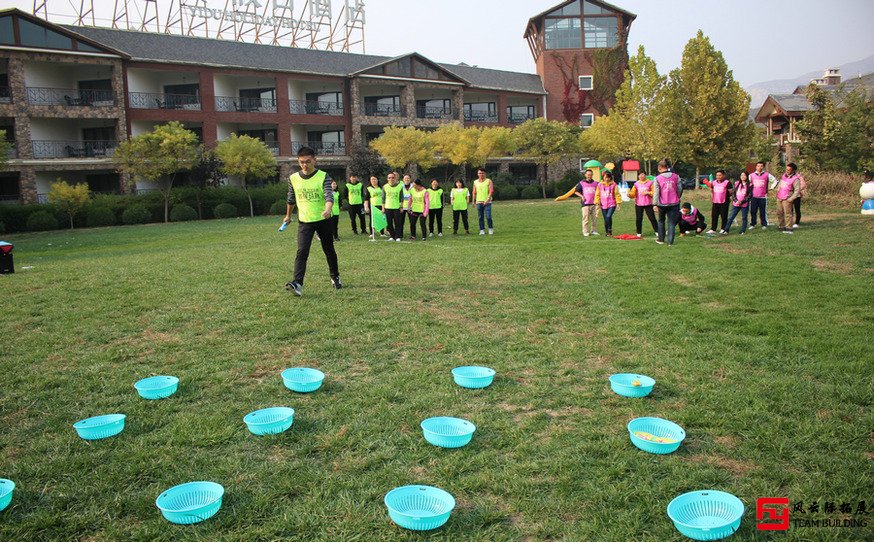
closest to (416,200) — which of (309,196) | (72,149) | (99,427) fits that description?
(309,196)

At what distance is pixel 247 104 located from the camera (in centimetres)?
4578

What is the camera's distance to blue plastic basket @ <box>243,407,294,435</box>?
468 cm

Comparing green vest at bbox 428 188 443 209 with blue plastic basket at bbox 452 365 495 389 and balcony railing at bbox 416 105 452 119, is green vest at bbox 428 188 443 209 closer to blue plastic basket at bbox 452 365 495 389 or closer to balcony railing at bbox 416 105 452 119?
blue plastic basket at bbox 452 365 495 389

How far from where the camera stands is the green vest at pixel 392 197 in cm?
1906

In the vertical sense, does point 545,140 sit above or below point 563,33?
below

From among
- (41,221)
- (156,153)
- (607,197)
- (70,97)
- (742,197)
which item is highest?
(70,97)

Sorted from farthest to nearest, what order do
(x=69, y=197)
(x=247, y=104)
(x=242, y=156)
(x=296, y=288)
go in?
1. (x=247, y=104)
2. (x=242, y=156)
3. (x=69, y=197)
4. (x=296, y=288)

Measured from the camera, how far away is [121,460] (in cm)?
435

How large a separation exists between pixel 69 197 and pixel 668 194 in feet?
98.9

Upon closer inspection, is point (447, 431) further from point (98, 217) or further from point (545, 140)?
point (545, 140)

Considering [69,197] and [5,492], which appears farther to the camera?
[69,197]

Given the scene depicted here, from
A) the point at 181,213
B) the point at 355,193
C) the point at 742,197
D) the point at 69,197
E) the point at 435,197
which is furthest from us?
the point at 181,213

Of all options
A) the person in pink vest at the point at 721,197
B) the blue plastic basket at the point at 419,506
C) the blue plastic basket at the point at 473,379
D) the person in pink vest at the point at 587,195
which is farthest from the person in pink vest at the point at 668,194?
the blue plastic basket at the point at 419,506

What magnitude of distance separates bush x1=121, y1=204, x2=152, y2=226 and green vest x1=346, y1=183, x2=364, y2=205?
19.4 metres
